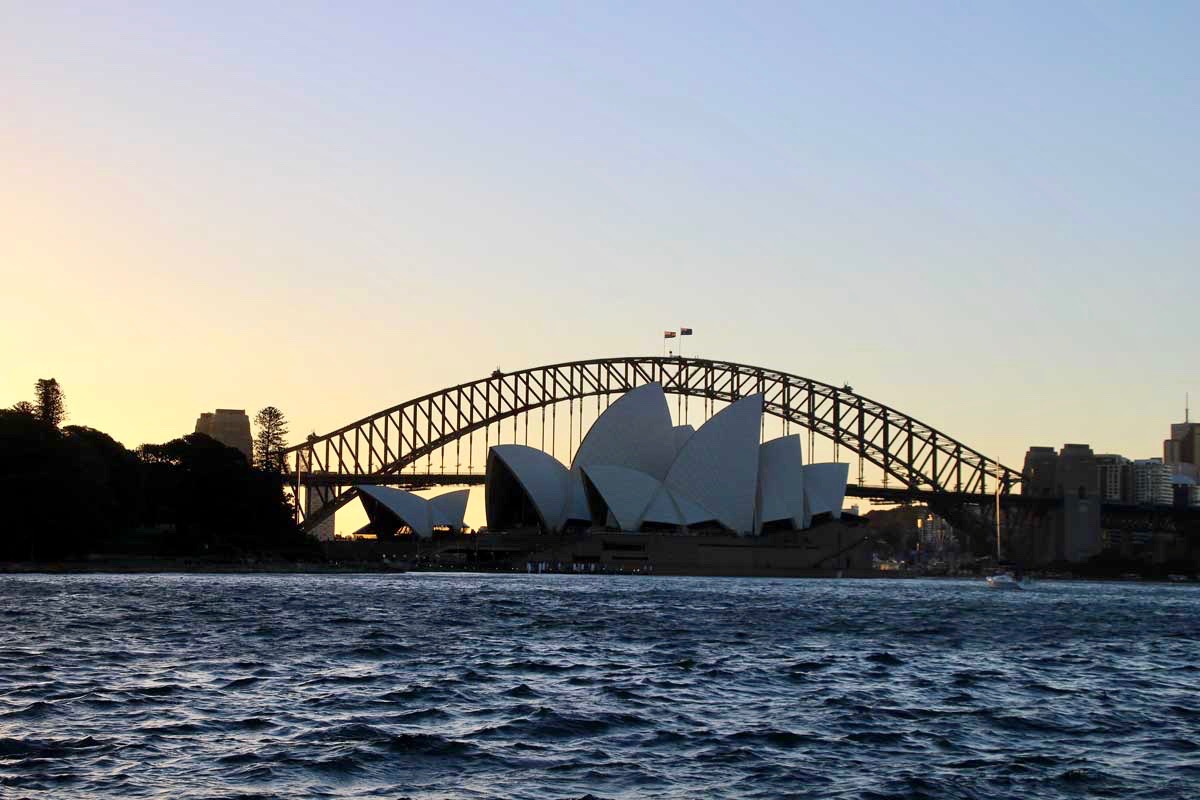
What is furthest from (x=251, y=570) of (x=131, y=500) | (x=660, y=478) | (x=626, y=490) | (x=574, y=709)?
(x=574, y=709)

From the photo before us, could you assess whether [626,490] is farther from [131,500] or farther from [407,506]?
[131,500]

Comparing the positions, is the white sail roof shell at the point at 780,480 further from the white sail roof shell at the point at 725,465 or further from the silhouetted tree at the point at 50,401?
the silhouetted tree at the point at 50,401

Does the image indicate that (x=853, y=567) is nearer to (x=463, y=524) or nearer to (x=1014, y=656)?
(x=463, y=524)

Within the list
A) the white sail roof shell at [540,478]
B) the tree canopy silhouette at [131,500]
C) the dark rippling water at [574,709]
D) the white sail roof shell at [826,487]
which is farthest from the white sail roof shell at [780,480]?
the dark rippling water at [574,709]

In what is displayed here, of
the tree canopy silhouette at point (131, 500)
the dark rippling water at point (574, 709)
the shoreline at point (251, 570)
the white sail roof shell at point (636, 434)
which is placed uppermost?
the white sail roof shell at point (636, 434)

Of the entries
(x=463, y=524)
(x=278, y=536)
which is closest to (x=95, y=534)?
(x=278, y=536)
